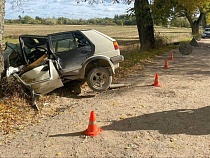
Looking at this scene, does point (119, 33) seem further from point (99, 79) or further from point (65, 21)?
point (99, 79)

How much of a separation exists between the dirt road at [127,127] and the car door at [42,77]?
506mm

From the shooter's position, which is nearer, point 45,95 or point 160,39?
point 45,95

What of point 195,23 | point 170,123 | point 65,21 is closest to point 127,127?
point 170,123

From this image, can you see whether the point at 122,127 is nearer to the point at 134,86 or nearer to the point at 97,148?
the point at 97,148

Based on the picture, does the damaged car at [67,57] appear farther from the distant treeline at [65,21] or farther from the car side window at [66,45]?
the distant treeline at [65,21]

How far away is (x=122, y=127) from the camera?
4895 millimetres

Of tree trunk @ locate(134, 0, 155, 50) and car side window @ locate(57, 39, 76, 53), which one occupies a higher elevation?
tree trunk @ locate(134, 0, 155, 50)

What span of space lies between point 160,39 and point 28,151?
18.0 metres

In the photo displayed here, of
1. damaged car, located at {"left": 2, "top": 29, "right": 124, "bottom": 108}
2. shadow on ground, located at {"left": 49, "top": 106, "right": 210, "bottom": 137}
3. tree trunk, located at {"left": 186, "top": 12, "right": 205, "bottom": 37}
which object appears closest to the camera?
shadow on ground, located at {"left": 49, "top": 106, "right": 210, "bottom": 137}

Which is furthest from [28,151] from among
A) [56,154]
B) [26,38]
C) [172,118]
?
[26,38]

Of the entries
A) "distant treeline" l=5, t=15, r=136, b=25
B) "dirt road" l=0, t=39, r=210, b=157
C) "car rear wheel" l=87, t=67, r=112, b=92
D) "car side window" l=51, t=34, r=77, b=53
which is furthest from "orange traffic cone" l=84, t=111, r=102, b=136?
"distant treeline" l=5, t=15, r=136, b=25

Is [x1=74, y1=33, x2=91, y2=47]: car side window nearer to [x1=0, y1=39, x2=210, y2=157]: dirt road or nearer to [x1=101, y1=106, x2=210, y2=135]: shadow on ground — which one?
[x1=0, y1=39, x2=210, y2=157]: dirt road

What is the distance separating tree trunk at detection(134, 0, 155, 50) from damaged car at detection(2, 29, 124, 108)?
10650 mm

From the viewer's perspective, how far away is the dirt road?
13.3ft
